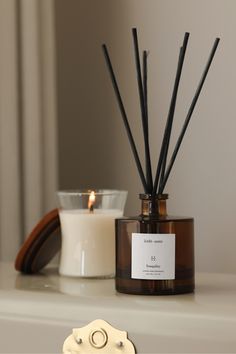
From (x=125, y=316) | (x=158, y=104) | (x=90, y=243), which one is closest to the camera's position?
(x=125, y=316)

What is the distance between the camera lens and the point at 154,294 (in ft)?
2.89

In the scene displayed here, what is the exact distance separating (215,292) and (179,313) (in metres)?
0.12

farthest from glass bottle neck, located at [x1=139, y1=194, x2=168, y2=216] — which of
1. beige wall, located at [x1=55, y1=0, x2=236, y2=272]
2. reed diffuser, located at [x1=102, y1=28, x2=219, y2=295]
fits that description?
beige wall, located at [x1=55, y1=0, x2=236, y2=272]

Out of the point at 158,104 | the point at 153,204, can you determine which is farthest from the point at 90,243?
the point at 158,104

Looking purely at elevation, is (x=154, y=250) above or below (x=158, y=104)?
below

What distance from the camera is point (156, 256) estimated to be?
878 mm

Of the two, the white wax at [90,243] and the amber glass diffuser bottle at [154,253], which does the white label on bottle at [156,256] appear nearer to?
the amber glass diffuser bottle at [154,253]

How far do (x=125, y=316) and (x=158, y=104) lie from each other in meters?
0.56

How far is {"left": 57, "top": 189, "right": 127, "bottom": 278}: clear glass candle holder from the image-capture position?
1037 millimetres

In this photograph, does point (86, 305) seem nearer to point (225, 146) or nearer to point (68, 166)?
point (225, 146)

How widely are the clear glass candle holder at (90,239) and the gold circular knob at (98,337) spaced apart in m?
0.20

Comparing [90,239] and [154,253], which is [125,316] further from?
[90,239]

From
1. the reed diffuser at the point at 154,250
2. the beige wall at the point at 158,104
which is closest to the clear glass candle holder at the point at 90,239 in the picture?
the reed diffuser at the point at 154,250

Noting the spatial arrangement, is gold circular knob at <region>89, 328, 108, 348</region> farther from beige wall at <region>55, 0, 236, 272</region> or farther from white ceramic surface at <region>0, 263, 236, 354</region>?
beige wall at <region>55, 0, 236, 272</region>
